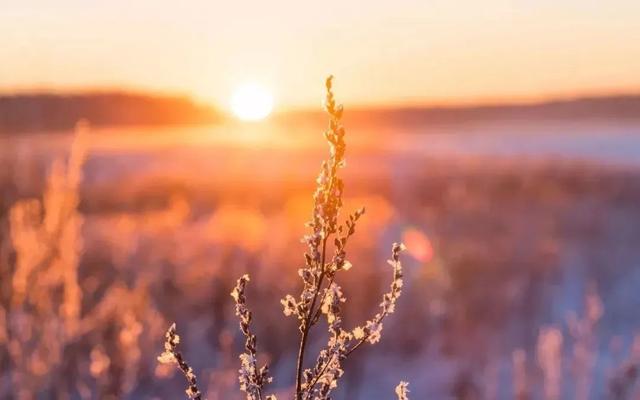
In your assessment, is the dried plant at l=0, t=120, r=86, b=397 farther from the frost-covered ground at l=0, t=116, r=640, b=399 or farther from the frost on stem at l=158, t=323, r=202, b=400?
the frost on stem at l=158, t=323, r=202, b=400

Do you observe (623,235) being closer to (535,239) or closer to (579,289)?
(535,239)

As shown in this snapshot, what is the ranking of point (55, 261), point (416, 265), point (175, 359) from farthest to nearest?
point (416, 265) → point (55, 261) → point (175, 359)

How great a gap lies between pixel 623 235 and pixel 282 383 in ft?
22.0

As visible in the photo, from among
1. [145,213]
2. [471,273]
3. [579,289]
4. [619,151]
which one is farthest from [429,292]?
[619,151]

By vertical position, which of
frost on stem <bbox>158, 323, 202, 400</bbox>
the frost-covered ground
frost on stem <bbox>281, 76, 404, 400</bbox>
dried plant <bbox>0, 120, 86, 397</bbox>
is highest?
the frost-covered ground

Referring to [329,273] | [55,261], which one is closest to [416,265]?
[55,261]

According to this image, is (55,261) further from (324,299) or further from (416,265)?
(416,265)

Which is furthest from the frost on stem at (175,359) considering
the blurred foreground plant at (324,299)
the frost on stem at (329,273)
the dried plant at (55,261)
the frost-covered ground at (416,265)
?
the dried plant at (55,261)

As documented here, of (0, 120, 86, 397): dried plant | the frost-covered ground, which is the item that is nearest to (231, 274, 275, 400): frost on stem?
the frost-covered ground

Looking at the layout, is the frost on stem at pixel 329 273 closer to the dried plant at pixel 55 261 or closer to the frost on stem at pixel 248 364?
the frost on stem at pixel 248 364

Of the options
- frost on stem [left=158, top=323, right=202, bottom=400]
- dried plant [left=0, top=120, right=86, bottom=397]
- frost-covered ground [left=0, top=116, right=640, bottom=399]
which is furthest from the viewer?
frost-covered ground [left=0, top=116, right=640, bottom=399]

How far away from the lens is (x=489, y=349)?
23.7 feet

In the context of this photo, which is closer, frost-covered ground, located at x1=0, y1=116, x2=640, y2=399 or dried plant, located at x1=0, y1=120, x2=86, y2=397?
dried plant, located at x1=0, y1=120, x2=86, y2=397

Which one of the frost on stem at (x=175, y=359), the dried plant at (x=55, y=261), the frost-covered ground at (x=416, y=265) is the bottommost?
the frost on stem at (x=175, y=359)
